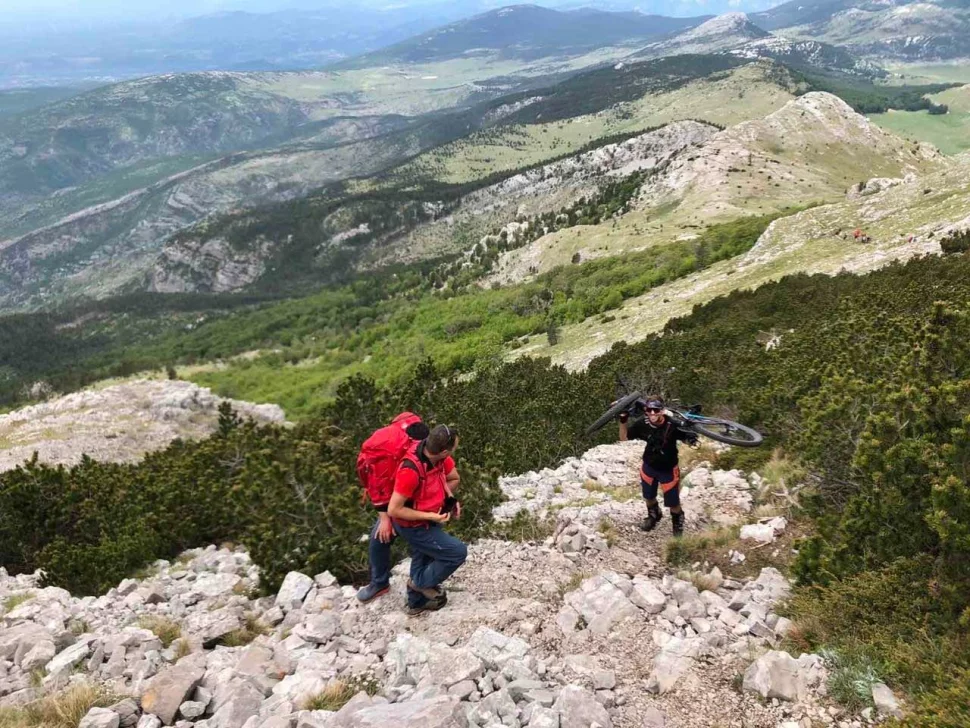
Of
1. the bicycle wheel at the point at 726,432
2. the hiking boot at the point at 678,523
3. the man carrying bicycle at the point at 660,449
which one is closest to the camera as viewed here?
the bicycle wheel at the point at 726,432

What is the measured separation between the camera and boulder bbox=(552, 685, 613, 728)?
4.72 metres

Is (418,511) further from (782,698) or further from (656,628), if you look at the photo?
(782,698)

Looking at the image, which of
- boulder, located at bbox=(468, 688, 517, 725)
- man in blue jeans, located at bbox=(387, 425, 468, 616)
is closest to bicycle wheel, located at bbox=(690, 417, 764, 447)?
man in blue jeans, located at bbox=(387, 425, 468, 616)

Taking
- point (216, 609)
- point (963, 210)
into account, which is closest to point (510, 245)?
point (963, 210)

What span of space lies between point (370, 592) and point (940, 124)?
188 m

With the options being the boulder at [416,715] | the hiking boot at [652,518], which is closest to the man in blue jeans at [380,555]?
the boulder at [416,715]

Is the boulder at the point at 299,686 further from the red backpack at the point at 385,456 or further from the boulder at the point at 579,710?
the boulder at the point at 579,710

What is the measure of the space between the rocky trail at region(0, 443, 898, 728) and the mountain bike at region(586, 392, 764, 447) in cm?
132

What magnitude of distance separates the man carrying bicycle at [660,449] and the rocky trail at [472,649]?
617mm

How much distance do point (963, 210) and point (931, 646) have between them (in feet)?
82.4

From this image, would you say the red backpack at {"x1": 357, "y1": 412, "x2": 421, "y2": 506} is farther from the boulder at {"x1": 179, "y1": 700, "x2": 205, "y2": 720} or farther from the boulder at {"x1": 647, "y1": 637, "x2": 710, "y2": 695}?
the boulder at {"x1": 647, "y1": 637, "x2": 710, "y2": 695}

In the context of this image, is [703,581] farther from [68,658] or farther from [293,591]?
[68,658]

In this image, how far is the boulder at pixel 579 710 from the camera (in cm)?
472

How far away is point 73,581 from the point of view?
947cm
